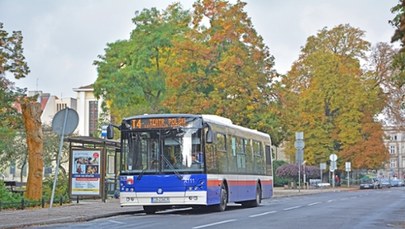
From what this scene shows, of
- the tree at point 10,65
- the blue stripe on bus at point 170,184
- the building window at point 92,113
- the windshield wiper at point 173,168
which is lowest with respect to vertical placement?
the blue stripe on bus at point 170,184

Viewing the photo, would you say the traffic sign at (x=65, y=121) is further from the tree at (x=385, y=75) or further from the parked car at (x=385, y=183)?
the parked car at (x=385, y=183)

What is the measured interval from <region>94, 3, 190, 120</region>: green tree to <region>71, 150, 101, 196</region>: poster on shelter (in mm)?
19231

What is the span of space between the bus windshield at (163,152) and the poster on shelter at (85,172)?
6634mm

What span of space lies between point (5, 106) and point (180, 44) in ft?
49.7

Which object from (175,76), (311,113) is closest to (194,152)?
(175,76)

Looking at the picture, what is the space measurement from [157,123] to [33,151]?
5.75 meters

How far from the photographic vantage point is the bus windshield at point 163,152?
76.0 ft

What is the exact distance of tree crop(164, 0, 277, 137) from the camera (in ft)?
140

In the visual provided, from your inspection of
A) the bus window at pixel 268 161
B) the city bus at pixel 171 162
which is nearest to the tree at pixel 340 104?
the bus window at pixel 268 161

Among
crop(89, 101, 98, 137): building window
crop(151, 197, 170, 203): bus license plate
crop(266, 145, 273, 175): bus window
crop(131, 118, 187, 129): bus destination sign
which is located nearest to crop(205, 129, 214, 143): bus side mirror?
crop(131, 118, 187, 129): bus destination sign

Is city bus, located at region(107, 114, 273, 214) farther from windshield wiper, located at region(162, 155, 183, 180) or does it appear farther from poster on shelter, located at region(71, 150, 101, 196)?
poster on shelter, located at region(71, 150, 101, 196)

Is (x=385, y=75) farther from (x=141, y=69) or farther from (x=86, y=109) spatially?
(x=86, y=109)

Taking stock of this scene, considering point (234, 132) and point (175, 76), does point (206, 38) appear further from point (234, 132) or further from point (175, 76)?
point (234, 132)

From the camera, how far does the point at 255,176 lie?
2964cm
